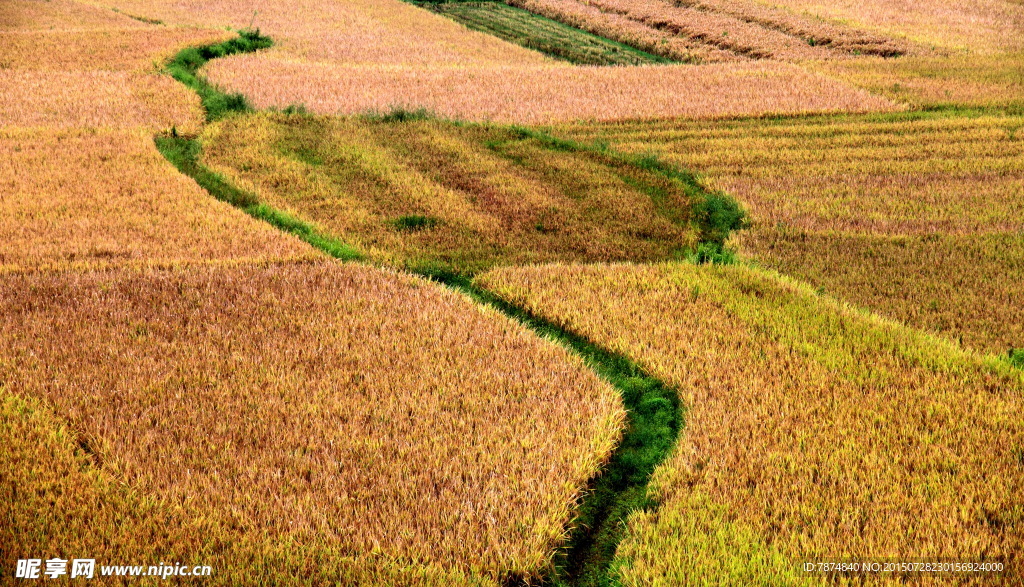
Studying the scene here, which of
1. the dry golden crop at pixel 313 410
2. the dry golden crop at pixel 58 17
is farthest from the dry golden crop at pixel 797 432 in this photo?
the dry golden crop at pixel 58 17

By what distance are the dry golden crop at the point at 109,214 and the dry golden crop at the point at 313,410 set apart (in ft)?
2.14

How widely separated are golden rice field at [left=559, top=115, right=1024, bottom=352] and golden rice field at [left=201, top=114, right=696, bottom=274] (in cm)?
135

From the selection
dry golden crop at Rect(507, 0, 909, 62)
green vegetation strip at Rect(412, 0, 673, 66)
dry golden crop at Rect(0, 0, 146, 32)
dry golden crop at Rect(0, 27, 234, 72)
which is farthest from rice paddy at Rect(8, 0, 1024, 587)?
dry golden crop at Rect(0, 0, 146, 32)

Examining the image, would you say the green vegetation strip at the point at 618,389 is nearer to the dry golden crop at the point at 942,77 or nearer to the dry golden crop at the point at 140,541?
the dry golden crop at the point at 140,541

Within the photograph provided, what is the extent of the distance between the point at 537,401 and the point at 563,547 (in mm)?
1444

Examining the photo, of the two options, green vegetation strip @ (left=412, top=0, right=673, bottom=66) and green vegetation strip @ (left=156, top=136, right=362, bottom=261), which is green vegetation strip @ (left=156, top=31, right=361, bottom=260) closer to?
green vegetation strip @ (left=156, top=136, right=362, bottom=261)

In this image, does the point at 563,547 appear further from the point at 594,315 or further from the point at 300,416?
the point at 594,315

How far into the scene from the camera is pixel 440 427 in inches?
214

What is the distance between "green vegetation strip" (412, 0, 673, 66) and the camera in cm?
2620

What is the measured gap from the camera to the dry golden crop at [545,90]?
16.9 metres

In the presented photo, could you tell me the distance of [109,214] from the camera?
9.62 m

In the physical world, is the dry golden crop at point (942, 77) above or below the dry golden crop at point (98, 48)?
above

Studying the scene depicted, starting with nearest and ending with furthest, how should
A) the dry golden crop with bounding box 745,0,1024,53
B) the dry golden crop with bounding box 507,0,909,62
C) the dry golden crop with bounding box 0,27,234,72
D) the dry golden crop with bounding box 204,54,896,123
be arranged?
1. the dry golden crop with bounding box 204,54,896,123
2. the dry golden crop with bounding box 0,27,234,72
3. the dry golden crop with bounding box 507,0,909,62
4. the dry golden crop with bounding box 745,0,1024,53

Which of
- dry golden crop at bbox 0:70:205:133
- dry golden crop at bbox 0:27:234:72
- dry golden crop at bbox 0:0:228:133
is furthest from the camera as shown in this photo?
dry golden crop at bbox 0:27:234:72
